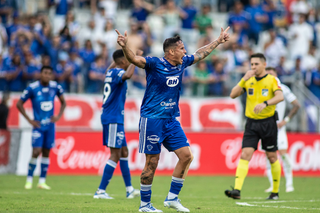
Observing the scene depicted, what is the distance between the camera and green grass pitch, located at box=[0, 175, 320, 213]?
7168 mm

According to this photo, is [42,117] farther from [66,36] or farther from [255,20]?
[255,20]

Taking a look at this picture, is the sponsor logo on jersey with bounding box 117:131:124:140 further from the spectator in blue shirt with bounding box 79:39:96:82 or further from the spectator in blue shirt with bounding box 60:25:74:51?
the spectator in blue shirt with bounding box 60:25:74:51

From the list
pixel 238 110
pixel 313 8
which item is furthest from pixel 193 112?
pixel 313 8

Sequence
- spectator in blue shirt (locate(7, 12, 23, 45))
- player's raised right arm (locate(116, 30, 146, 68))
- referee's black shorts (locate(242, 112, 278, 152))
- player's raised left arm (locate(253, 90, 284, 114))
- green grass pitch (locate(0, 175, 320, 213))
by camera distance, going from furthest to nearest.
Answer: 1. spectator in blue shirt (locate(7, 12, 23, 45))
2. referee's black shorts (locate(242, 112, 278, 152))
3. player's raised left arm (locate(253, 90, 284, 114))
4. green grass pitch (locate(0, 175, 320, 213))
5. player's raised right arm (locate(116, 30, 146, 68))

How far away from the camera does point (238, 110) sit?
17.1m

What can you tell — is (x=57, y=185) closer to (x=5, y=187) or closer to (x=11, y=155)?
(x=5, y=187)

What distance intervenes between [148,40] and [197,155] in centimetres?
602

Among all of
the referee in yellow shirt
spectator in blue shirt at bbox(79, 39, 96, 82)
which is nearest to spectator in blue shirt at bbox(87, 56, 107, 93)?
spectator in blue shirt at bbox(79, 39, 96, 82)

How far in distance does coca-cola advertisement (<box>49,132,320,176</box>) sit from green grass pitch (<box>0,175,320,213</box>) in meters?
0.80

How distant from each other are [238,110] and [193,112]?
177 centimetres

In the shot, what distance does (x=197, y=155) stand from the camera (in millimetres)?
15297

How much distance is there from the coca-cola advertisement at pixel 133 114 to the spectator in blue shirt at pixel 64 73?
2.31 ft

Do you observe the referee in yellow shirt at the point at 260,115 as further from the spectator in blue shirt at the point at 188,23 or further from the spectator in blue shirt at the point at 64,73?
the spectator in blue shirt at the point at 188,23

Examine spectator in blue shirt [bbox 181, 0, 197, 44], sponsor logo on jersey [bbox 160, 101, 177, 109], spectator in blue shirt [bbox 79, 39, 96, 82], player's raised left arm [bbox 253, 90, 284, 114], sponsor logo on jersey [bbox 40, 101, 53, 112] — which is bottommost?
sponsor logo on jersey [bbox 40, 101, 53, 112]
